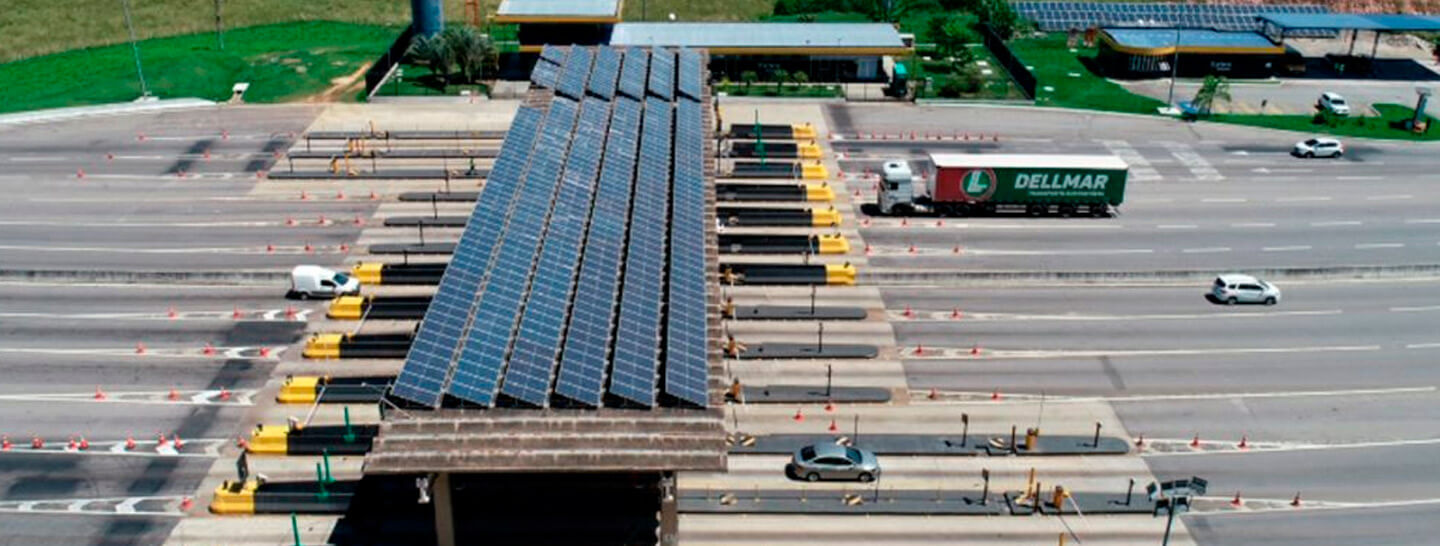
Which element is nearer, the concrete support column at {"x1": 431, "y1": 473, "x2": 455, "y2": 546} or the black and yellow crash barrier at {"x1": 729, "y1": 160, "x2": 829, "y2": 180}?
the concrete support column at {"x1": 431, "y1": 473, "x2": 455, "y2": 546}

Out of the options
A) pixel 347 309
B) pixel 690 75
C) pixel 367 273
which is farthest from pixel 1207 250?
pixel 347 309

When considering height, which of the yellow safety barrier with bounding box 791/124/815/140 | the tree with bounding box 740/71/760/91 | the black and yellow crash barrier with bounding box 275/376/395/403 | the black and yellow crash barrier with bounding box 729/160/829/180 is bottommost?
the black and yellow crash barrier with bounding box 275/376/395/403

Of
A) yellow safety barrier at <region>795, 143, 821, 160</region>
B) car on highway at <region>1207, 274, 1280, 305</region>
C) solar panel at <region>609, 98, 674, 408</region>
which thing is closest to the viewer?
solar panel at <region>609, 98, 674, 408</region>

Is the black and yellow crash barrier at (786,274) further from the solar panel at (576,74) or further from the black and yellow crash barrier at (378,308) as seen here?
the black and yellow crash barrier at (378,308)

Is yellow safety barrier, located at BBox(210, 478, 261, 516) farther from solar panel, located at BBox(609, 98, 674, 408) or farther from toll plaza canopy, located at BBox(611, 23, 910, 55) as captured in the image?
toll plaza canopy, located at BBox(611, 23, 910, 55)

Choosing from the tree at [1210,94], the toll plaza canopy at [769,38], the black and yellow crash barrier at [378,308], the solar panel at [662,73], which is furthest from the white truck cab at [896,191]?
the tree at [1210,94]

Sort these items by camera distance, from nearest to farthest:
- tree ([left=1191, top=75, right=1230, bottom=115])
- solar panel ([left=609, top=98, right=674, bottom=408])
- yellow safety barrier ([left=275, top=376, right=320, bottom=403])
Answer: solar panel ([left=609, top=98, right=674, bottom=408]) < yellow safety barrier ([left=275, top=376, right=320, bottom=403]) < tree ([left=1191, top=75, right=1230, bottom=115])

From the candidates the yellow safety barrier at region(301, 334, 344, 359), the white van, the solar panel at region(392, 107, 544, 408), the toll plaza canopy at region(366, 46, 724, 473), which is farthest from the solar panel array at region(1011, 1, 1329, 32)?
the yellow safety barrier at region(301, 334, 344, 359)
